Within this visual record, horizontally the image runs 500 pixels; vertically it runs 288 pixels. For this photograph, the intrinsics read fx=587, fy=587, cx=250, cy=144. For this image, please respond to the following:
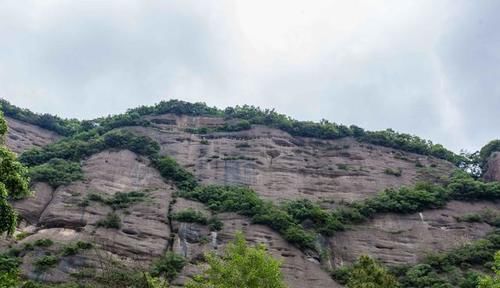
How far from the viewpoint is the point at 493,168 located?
2500 inches

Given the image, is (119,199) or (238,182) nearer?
(119,199)

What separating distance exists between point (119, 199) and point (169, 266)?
36.4ft

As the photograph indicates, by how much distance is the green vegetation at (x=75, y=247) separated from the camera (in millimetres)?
39250

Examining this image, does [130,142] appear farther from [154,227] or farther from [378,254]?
[378,254]

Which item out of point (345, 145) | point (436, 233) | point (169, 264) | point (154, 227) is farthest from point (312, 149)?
point (169, 264)

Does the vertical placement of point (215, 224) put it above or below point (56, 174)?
below

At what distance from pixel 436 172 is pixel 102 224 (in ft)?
116

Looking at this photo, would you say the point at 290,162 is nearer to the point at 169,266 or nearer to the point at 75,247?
the point at 169,266

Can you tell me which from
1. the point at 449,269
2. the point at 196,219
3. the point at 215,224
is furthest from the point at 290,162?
the point at 449,269

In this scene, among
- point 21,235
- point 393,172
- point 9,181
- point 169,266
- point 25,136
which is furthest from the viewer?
point 25,136

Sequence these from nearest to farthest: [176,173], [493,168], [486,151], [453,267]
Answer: [453,267] → [176,173] → [493,168] → [486,151]

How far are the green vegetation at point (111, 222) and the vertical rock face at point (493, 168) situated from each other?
39.2 meters

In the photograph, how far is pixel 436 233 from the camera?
49625 mm

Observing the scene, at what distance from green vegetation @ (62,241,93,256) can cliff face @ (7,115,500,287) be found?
1.40 feet
